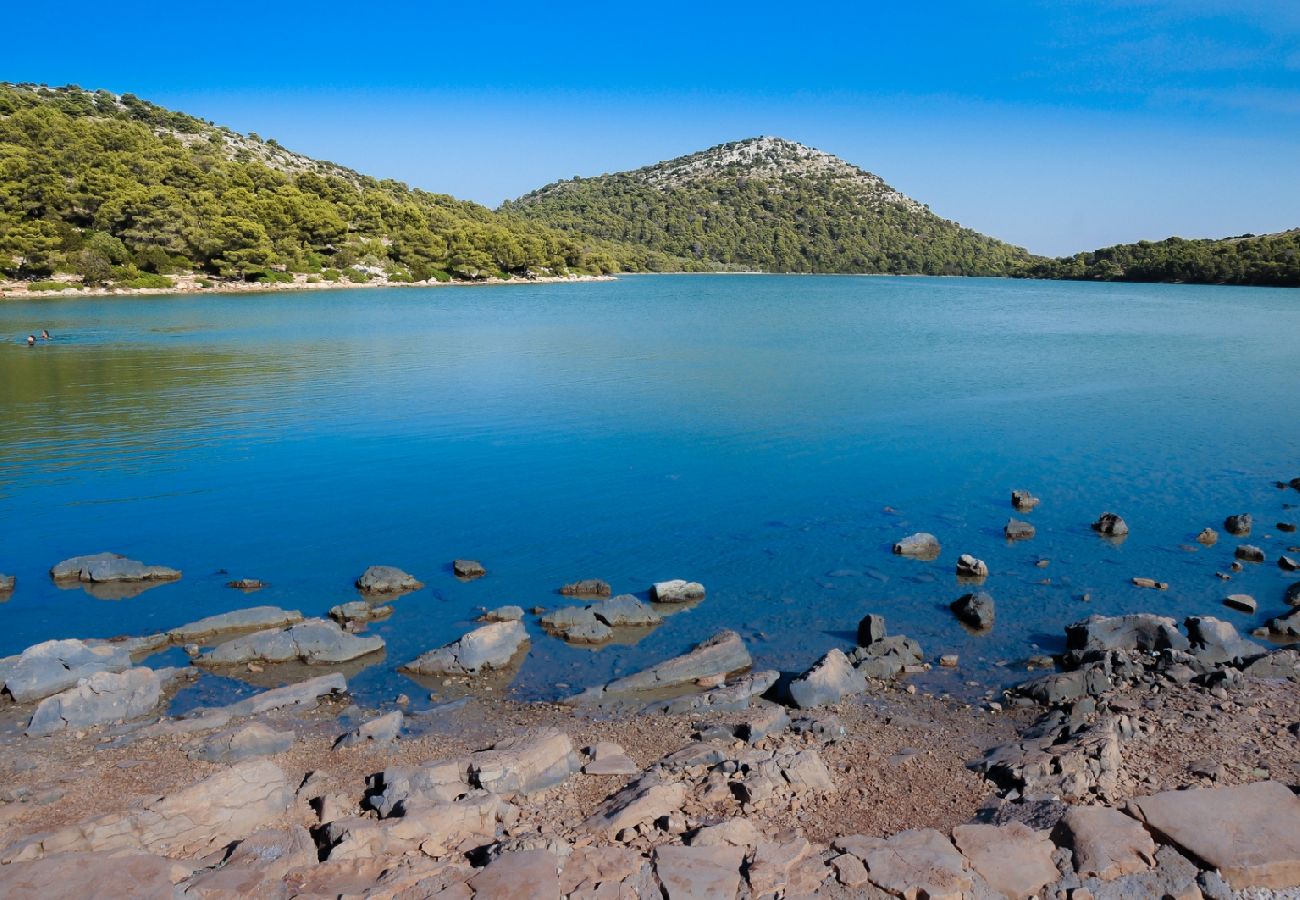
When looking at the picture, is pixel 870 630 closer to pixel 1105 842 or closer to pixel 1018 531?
pixel 1105 842

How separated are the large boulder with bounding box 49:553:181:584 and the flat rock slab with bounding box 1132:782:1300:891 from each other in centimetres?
1552

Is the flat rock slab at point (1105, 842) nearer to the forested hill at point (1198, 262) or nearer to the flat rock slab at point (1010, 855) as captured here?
the flat rock slab at point (1010, 855)

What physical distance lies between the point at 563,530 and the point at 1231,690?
472 inches

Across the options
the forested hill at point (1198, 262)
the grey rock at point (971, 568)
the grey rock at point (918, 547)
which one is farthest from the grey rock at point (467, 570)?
the forested hill at point (1198, 262)

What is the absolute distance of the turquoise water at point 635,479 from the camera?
14805 millimetres

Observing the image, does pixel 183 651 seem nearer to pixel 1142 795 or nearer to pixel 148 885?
pixel 148 885

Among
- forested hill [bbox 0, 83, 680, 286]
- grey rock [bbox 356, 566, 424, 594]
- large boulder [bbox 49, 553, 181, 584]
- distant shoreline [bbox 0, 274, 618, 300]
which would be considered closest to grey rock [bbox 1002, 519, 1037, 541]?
grey rock [bbox 356, 566, 424, 594]

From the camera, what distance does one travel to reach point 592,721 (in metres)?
10.9

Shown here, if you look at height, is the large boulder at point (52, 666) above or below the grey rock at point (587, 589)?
above

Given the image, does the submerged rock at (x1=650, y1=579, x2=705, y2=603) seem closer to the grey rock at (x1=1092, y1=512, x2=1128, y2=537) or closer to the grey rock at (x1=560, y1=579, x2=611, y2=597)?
the grey rock at (x1=560, y1=579, x2=611, y2=597)

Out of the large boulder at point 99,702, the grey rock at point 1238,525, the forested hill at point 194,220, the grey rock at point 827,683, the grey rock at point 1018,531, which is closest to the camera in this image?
the large boulder at point 99,702

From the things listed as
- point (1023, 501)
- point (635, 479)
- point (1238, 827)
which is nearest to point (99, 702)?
point (1238, 827)

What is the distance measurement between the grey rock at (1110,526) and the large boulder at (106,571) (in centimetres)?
1846

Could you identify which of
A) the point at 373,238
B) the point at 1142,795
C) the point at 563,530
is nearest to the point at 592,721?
the point at 1142,795
